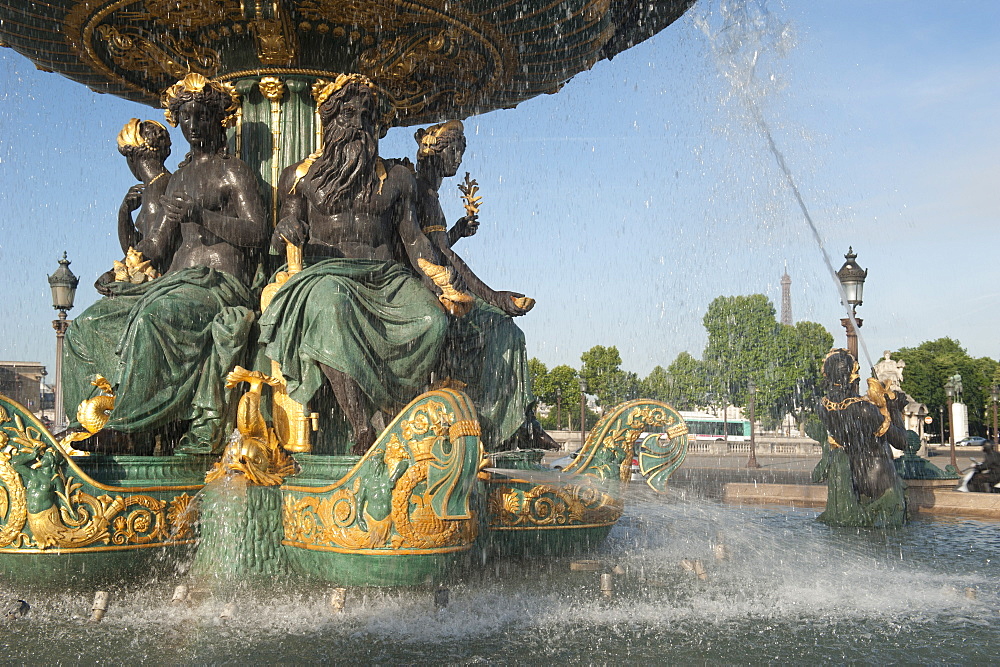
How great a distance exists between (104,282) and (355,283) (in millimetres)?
2266

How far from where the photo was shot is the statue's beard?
19.7ft

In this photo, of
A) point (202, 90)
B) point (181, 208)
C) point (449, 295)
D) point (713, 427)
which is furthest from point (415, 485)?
point (713, 427)

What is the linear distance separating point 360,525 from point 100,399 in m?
1.94

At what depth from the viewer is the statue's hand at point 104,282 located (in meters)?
6.68

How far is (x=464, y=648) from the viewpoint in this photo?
4.23m

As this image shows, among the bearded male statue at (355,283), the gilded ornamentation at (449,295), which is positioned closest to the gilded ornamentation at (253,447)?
the bearded male statue at (355,283)

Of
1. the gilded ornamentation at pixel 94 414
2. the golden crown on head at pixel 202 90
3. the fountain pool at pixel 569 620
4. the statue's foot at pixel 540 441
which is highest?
the golden crown on head at pixel 202 90

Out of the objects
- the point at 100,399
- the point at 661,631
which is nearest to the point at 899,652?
the point at 661,631

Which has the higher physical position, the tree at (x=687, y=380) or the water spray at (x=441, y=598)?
the tree at (x=687, y=380)

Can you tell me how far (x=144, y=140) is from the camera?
6918 millimetres

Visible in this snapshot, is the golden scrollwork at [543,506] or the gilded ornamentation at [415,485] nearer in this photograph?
the gilded ornamentation at [415,485]

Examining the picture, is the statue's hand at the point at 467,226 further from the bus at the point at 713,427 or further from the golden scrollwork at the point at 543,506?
the bus at the point at 713,427

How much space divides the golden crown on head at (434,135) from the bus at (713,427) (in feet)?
144

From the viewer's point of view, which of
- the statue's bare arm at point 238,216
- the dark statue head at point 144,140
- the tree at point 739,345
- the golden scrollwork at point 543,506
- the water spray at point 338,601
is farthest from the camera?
the tree at point 739,345
